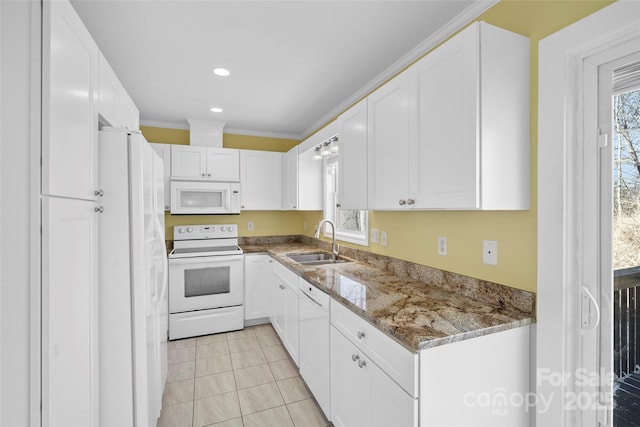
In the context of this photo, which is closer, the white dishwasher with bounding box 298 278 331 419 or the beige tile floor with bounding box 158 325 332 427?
the white dishwasher with bounding box 298 278 331 419

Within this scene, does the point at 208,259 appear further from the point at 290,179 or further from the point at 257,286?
the point at 290,179

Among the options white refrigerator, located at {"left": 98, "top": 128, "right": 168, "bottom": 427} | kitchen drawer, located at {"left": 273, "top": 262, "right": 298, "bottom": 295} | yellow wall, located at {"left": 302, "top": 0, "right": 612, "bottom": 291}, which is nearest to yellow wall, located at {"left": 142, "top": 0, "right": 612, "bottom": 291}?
yellow wall, located at {"left": 302, "top": 0, "right": 612, "bottom": 291}

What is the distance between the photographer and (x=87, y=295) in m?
1.21

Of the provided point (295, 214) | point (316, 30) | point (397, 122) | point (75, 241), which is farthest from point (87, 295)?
point (295, 214)

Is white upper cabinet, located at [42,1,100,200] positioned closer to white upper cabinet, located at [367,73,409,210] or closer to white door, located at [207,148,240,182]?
white upper cabinet, located at [367,73,409,210]

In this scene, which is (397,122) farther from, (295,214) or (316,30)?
(295,214)

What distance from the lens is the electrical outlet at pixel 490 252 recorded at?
1492mm

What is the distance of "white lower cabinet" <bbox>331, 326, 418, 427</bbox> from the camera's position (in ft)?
3.74

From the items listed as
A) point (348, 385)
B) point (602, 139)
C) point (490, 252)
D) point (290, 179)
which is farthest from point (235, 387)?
point (602, 139)

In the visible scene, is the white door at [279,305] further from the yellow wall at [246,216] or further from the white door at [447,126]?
the white door at [447,126]

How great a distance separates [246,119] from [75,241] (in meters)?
2.76

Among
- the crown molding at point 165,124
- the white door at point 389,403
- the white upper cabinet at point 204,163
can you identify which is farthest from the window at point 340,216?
the crown molding at point 165,124

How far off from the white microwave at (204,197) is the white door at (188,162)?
0.10 meters

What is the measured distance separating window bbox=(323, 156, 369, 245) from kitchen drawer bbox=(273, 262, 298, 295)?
2.24 ft
